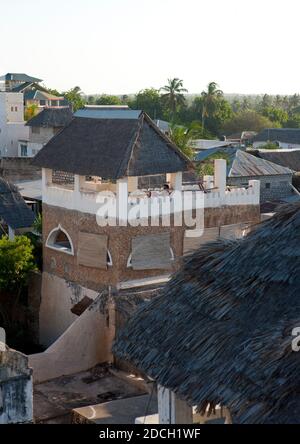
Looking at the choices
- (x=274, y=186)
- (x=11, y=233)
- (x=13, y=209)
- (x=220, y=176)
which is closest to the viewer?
(x=220, y=176)

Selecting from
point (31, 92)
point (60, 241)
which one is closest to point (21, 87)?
point (31, 92)

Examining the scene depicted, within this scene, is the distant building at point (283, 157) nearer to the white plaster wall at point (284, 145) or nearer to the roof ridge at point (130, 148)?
the white plaster wall at point (284, 145)

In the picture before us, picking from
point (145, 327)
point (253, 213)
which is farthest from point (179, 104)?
point (145, 327)

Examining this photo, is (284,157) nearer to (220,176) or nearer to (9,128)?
(9,128)

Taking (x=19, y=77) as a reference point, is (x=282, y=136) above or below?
below

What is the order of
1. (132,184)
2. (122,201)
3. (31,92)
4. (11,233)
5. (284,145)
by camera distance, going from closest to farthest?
(122,201) → (132,184) → (11,233) → (284,145) → (31,92)

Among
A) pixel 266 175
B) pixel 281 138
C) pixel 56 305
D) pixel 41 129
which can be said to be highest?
pixel 41 129

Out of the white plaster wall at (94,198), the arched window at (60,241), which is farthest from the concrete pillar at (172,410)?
the arched window at (60,241)
